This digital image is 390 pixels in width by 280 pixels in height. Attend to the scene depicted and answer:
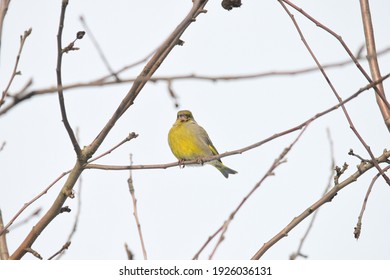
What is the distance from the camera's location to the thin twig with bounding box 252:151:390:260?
2.69 m

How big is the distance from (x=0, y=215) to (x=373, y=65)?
2368 mm

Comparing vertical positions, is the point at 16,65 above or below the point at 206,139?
below

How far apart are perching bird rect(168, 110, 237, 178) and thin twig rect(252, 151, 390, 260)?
4667 millimetres

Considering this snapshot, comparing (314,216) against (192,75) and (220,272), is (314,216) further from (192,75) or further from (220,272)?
(192,75)

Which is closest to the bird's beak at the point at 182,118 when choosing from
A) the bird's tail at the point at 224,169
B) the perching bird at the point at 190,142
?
the perching bird at the point at 190,142

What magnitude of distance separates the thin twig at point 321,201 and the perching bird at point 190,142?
15.3 ft

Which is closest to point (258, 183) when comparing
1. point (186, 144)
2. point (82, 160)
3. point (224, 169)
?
point (82, 160)

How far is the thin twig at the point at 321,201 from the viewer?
2693mm

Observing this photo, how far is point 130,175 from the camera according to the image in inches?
125

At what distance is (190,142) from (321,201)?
511 cm

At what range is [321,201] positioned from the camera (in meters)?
2.83

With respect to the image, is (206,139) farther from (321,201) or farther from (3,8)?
(3,8)

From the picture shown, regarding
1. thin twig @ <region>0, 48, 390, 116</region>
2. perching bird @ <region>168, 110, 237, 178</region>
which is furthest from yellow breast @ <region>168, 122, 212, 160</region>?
thin twig @ <region>0, 48, 390, 116</region>

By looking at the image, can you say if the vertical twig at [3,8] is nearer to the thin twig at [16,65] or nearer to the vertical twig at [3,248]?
the thin twig at [16,65]
